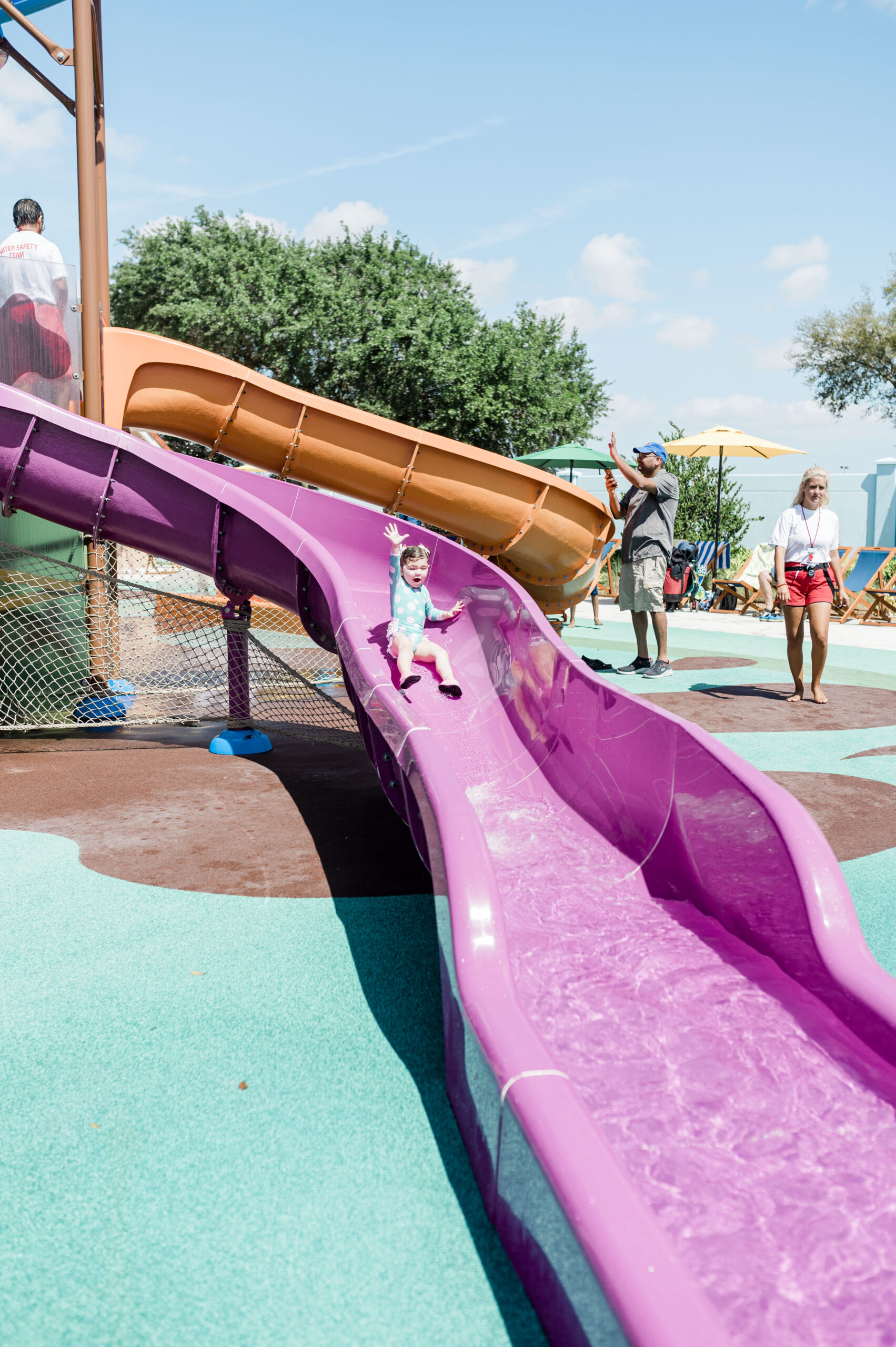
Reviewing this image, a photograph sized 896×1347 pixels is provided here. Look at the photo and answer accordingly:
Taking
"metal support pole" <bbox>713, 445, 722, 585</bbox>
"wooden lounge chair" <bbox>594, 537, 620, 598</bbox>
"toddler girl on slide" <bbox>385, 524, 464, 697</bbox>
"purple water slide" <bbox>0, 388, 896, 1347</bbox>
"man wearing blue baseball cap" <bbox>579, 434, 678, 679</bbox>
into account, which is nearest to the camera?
"purple water slide" <bbox>0, 388, 896, 1347</bbox>

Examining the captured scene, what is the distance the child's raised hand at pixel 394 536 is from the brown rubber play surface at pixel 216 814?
1.40 meters

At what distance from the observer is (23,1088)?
2291 mm

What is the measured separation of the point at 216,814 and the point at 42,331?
3.73 meters

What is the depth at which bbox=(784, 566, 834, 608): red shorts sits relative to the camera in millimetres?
6914

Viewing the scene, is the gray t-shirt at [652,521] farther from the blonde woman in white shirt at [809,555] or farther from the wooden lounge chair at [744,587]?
the wooden lounge chair at [744,587]

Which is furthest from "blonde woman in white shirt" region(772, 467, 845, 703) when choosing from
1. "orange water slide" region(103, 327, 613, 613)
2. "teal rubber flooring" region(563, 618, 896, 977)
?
"orange water slide" region(103, 327, 613, 613)

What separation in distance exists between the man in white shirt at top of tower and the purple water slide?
307cm

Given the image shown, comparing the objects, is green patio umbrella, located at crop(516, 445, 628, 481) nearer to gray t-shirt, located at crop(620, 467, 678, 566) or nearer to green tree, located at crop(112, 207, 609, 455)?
gray t-shirt, located at crop(620, 467, 678, 566)

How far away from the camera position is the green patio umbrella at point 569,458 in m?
15.1

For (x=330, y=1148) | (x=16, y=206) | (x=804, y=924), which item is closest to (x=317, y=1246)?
(x=330, y=1148)

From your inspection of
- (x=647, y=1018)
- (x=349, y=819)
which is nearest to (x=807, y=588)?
(x=349, y=819)

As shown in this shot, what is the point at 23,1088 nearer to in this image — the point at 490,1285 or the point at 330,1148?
the point at 330,1148

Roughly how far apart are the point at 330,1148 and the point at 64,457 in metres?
4.60

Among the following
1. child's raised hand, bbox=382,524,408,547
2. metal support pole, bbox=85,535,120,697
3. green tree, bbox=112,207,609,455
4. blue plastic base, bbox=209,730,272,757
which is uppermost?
green tree, bbox=112,207,609,455
